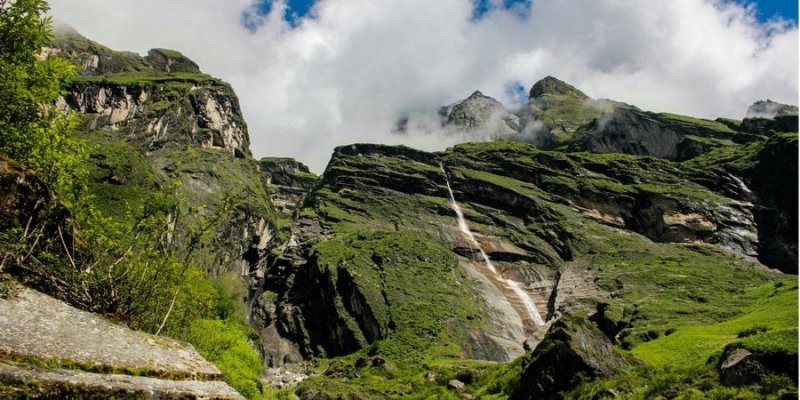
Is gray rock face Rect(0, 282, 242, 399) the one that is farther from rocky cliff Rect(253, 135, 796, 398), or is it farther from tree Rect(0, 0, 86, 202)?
rocky cliff Rect(253, 135, 796, 398)

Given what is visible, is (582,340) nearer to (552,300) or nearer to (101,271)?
(101,271)

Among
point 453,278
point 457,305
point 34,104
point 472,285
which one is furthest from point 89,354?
point 472,285

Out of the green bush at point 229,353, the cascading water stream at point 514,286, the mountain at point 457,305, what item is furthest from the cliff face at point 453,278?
the green bush at point 229,353

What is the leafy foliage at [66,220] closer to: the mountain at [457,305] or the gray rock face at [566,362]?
the mountain at [457,305]

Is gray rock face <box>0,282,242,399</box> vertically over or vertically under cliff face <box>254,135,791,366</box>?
under

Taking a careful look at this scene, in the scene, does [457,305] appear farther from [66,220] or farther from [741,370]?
[66,220]

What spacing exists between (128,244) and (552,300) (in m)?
155

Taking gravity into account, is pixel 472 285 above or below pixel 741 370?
above

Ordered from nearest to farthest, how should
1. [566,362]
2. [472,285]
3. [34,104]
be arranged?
1. [34,104]
2. [566,362]
3. [472,285]

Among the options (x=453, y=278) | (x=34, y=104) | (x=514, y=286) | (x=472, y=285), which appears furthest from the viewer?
(x=514, y=286)

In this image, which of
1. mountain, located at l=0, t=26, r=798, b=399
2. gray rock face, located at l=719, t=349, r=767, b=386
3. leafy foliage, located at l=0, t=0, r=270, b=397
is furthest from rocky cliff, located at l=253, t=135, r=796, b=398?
leafy foliage, located at l=0, t=0, r=270, b=397

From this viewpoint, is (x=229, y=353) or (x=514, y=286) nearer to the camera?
(x=229, y=353)

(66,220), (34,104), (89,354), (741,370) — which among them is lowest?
(89,354)

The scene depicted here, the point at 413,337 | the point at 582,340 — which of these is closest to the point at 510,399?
the point at 582,340
